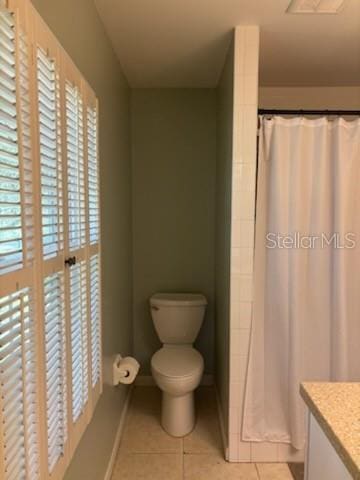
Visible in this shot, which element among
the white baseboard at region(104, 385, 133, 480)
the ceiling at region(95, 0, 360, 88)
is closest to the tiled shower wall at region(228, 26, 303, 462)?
the ceiling at region(95, 0, 360, 88)

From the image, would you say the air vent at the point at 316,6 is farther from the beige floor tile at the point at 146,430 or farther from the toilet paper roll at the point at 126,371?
the beige floor tile at the point at 146,430

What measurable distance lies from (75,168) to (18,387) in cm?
76

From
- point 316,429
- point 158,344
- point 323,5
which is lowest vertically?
point 158,344

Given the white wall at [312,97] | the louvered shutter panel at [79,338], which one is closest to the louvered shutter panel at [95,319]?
the louvered shutter panel at [79,338]

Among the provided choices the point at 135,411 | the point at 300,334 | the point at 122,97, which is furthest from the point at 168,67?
the point at 135,411

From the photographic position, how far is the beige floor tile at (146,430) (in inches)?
87.0

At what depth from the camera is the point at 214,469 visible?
202 centimetres

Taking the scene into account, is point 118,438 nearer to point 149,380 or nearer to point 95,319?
point 149,380

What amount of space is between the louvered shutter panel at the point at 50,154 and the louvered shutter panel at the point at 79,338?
0.22 m

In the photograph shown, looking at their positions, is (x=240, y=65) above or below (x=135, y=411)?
above

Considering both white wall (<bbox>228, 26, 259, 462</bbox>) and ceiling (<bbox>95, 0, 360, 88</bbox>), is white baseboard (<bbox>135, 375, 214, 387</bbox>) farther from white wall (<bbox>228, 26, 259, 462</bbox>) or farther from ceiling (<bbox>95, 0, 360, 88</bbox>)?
ceiling (<bbox>95, 0, 360, 88</bbox>)

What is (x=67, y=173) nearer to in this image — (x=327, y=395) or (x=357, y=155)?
(x=327, y=395)

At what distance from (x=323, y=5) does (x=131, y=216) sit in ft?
6.02

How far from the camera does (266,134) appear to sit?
1.96m
